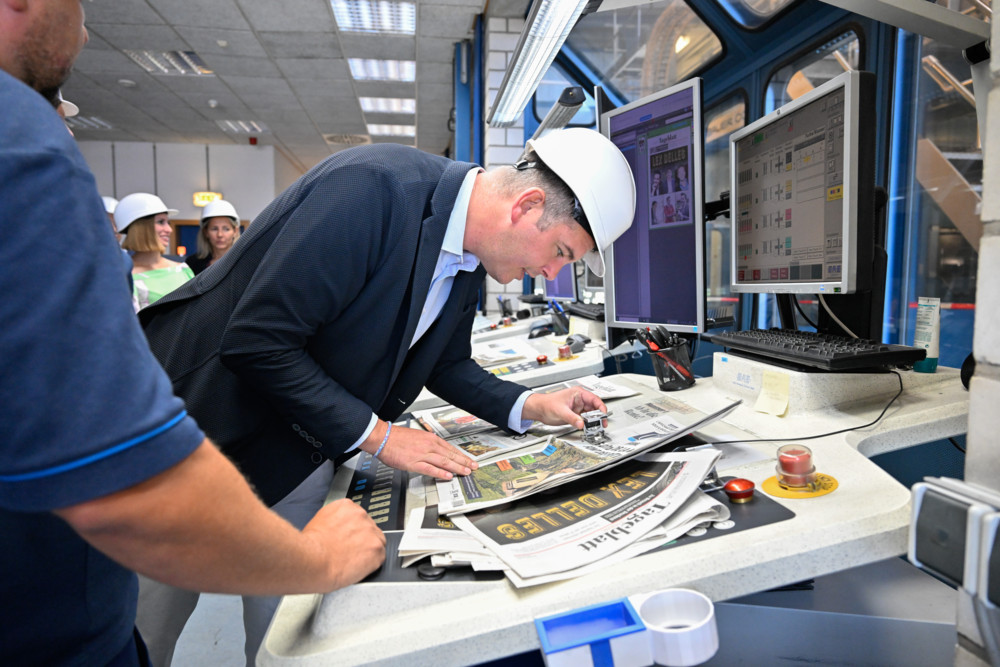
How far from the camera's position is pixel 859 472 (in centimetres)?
85

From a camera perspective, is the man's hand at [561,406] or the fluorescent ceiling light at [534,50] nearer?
the man's hand at [561,406]

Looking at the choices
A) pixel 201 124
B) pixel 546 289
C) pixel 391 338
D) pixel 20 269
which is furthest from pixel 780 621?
pixel 201 124

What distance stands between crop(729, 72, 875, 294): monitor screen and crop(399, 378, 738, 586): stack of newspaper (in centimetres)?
48

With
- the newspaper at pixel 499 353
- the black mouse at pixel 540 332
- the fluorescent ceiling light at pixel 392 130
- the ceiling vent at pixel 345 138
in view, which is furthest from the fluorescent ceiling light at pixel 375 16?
the ceiling vent at pixel 345 138

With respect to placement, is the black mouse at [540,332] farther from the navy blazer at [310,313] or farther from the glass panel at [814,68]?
the navy blazer at [310,313]

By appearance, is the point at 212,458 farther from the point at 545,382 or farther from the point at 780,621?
the point at 545,382

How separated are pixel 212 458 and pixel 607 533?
0.46 meters

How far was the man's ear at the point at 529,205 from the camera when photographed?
1127 millimetres

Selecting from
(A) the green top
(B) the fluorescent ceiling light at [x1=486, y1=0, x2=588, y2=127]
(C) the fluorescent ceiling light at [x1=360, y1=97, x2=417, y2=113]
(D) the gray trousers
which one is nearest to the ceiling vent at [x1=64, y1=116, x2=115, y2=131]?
(C) the fluorescent ceiling light at [x1=360, y1=97, x2=417, y2=113]

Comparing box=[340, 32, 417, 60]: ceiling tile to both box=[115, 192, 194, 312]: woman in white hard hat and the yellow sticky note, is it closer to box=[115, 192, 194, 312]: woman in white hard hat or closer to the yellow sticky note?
box=[115, 192, 194, 312]: woman in white hard hat

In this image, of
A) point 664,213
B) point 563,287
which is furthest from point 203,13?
point 664,213

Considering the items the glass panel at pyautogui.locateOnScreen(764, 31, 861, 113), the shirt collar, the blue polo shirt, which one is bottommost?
the blue polo shirt

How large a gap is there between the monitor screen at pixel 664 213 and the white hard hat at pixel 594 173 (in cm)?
40

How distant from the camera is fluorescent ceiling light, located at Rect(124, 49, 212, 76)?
225 inches
